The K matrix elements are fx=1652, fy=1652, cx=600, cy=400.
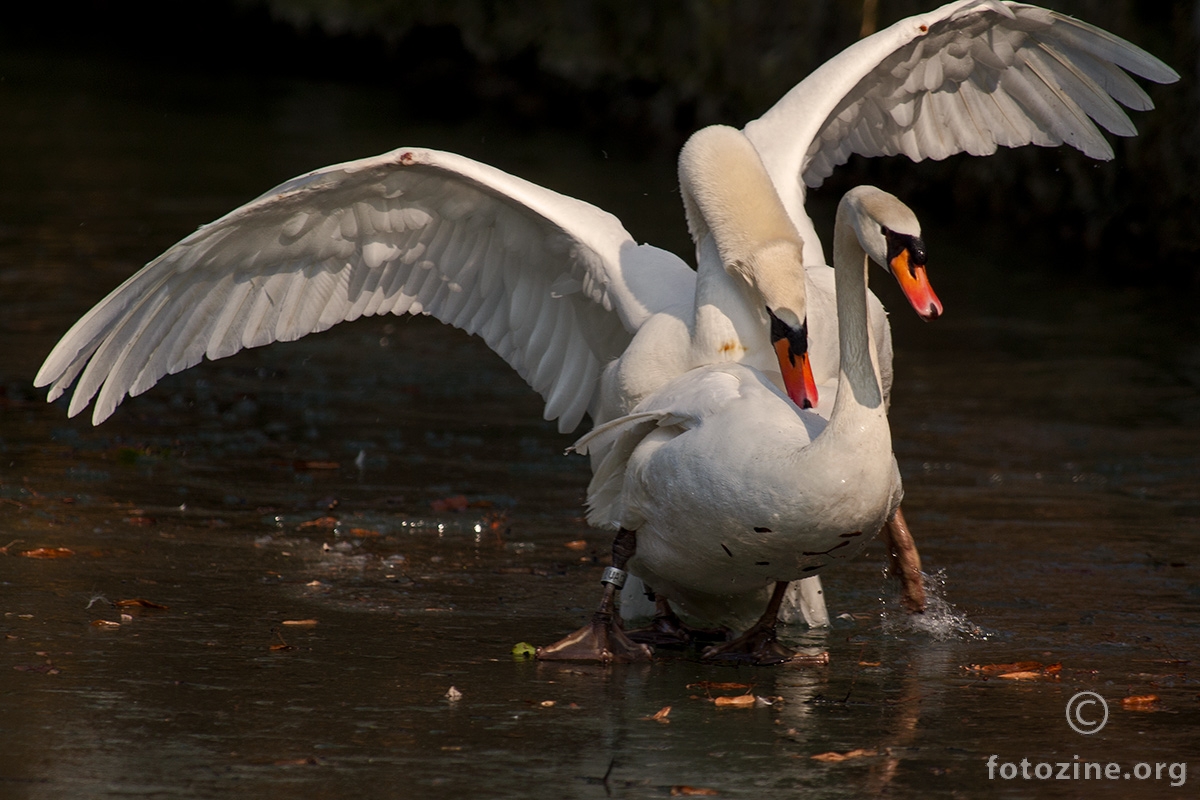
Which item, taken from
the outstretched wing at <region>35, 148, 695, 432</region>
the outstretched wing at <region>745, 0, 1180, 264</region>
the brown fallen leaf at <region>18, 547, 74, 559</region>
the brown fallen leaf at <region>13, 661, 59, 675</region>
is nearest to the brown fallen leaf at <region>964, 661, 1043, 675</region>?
the outstretched wing at <region>35, 148, 695, 432</region>

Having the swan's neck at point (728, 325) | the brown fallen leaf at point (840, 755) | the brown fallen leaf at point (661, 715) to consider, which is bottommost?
the brown fallen leaf at point (840, 755)

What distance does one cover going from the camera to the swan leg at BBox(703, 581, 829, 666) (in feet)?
19.1

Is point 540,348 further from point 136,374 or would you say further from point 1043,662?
point 1043,662

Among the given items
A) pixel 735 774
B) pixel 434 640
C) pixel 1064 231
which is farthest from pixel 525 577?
pixel 1064 231

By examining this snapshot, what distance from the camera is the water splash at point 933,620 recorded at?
6215 mm

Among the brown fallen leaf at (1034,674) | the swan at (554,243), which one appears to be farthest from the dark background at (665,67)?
the brown fallen leaf at (1034,674)

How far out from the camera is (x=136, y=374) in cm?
694

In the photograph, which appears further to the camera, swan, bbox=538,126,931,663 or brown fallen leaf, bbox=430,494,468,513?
brown fallen leaf, bbox=430,494,468,513

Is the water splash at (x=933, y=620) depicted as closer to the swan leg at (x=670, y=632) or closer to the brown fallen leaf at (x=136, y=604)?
the swan leg at (x=670, y=632)

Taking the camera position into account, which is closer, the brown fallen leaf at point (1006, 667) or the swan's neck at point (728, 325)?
the brown fallen leaf at point (1006, 667)

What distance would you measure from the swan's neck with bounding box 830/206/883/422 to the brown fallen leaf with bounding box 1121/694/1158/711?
4.03 ft

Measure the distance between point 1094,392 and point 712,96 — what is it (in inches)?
497

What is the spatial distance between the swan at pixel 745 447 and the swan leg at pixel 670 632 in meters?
0.06

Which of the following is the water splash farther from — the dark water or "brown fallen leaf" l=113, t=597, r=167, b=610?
"brown fallen leaf" l=113, t=597, r=167, b=610
